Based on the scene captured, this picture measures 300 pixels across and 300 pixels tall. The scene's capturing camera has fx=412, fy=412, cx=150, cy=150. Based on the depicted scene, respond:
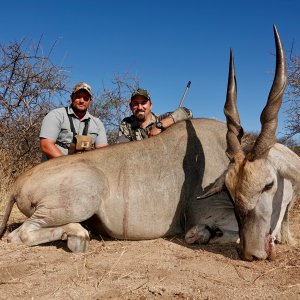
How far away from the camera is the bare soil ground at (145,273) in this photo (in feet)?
8.00

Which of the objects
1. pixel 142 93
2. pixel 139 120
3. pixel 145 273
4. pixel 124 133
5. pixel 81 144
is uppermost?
pixel 142 93

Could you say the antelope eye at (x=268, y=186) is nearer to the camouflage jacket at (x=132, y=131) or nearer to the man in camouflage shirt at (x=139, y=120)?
the man in camouflage shirt at (x=139, y=120)

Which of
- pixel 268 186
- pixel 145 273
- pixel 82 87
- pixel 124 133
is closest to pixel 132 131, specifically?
pixel 124 133

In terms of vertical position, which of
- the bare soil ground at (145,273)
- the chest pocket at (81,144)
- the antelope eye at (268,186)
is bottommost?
the bare soil ground at (145,273)

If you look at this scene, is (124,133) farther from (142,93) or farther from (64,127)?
(64,127)

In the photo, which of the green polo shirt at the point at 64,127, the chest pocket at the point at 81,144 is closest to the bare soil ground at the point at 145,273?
the chest pocket at the point at 81,144

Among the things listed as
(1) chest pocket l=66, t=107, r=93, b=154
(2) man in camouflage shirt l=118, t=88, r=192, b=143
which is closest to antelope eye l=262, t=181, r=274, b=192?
(1) chest pocket l=66, t=107, r=93, b=154

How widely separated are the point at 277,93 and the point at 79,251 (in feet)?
6.92

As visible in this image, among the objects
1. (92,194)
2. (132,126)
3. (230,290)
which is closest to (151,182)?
(92,194)

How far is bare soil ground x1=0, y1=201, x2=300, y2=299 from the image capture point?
A: 2.44 metres

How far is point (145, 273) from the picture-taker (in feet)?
9.25

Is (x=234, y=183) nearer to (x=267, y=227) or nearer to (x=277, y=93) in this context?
(x=267, y=227)

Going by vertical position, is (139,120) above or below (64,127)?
above

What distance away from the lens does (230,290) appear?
8.11ft
